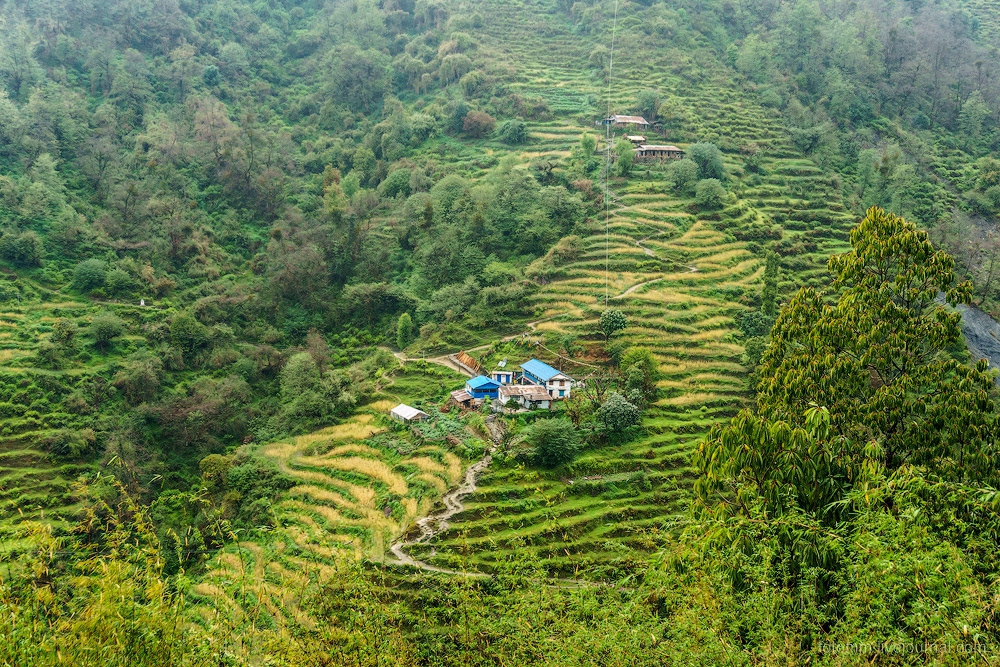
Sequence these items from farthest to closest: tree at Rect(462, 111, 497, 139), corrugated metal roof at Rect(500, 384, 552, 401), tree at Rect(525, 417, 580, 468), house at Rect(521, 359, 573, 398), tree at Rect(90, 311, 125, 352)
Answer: tree at Rect(462, 111, 497, 139) → tree at Rect(90, 311, 125, 352) → house at Rect(521, 359, 573, 398) → corrugated metal roof at Rect(500, 384, 552, 401) → tree at Rect(525, 417, 580, 468)

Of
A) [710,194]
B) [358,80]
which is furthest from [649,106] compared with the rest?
[358,80]

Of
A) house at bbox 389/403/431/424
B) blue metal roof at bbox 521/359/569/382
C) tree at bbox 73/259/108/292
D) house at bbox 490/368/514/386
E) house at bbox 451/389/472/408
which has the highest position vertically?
tree at bbox 73/259/108/292

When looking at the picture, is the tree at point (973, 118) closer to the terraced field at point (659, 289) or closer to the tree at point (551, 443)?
the terraced field at point (659, 289)

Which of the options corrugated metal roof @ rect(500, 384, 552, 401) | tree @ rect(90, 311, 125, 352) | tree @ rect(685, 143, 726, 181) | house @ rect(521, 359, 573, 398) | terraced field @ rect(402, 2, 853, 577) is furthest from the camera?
tree @ rect(685, 143, 726, 181)

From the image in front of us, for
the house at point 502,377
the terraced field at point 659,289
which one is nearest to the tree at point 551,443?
the terraced field at point 659,289

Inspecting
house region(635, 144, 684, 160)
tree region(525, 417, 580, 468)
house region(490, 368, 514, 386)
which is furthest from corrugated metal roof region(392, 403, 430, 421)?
house region(635, 144, 684, 160)

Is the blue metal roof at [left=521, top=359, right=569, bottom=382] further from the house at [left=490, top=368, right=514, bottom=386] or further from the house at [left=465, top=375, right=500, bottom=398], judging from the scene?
the house at [left=465, top=375, right=500, bottom=398]
